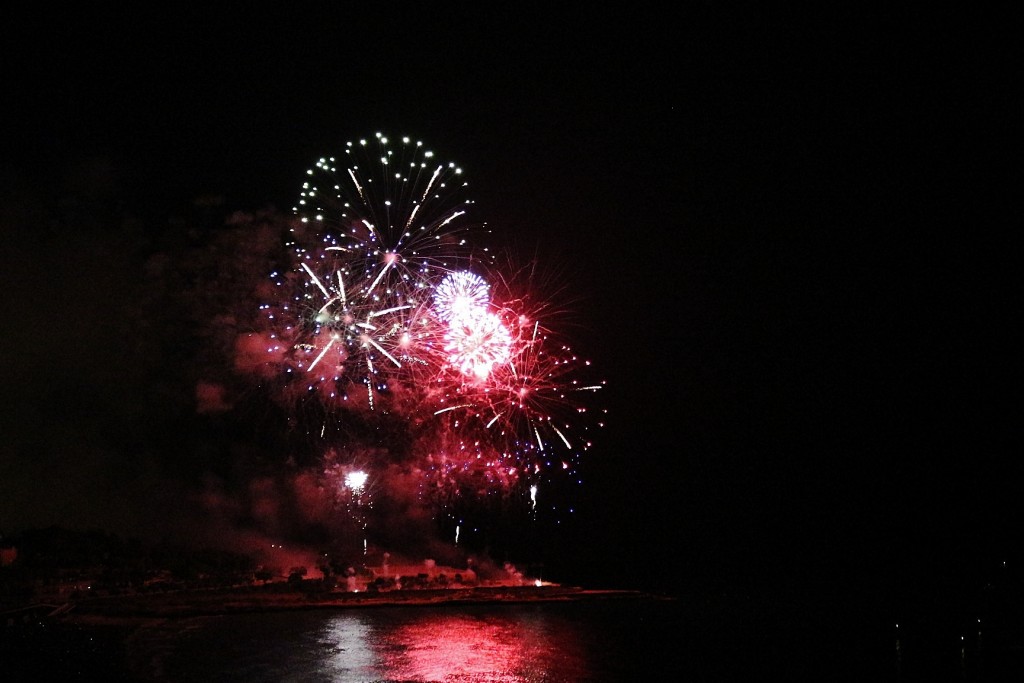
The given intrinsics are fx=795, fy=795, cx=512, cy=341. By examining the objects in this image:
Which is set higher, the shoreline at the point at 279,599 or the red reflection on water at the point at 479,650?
the shoreline at the point at 279,599

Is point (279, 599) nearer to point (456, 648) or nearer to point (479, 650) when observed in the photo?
point (456, 648)

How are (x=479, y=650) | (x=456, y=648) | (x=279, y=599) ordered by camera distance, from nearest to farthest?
1. (x=479, y=650)
2. (x=456, y=648)
3. (x=279, y=599)

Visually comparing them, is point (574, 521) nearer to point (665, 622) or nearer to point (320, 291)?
point (665, 622)

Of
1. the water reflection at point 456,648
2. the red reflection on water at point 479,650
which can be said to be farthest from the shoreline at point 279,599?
the red reflection on water at point 479,650

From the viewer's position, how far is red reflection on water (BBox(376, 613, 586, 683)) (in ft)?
29.5

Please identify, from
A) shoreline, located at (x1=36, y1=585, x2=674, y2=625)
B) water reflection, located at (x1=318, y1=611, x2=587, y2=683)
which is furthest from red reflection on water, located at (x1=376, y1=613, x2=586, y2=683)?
shoreline, located at (x1=36, y1=585, x2=674, y2=625)

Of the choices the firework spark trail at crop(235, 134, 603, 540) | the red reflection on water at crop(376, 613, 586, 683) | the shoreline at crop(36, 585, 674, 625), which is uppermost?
the firework spark trail at crop(235, 134, 603, 540)

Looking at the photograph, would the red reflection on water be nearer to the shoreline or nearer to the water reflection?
the water reflection

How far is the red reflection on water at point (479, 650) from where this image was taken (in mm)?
8977

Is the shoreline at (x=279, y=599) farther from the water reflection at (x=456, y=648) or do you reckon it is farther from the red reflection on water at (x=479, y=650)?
the red reflection on water at (x=479, y=650)

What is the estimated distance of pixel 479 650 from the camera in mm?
10133

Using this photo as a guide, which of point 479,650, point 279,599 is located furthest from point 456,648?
point 279,599

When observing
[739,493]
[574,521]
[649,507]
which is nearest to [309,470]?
[574,521]

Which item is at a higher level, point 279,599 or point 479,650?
point 279,599
